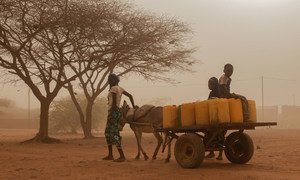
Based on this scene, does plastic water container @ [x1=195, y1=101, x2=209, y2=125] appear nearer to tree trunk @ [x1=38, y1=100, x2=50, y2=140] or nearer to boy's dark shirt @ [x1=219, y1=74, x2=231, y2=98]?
boy's dark shirt @ [x1=219, y1=74, x2=231, y2=98]

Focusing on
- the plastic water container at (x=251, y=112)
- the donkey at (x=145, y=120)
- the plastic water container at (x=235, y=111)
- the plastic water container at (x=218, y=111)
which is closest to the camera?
the plastic water container at (x=218, y=111)

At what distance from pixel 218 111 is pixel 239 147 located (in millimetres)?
1800

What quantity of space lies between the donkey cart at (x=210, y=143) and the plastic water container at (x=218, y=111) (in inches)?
5.0

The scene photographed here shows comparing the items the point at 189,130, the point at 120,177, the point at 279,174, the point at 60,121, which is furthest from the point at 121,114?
the point at 60,121

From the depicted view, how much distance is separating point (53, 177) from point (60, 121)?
3508cm

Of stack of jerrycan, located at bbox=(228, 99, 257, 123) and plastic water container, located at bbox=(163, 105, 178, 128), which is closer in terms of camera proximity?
stack of jerrycan, located at bbox=(228, 99, 257, 123)

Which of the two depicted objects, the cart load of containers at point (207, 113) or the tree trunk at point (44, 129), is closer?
the cart load of containers at point (207, 113)

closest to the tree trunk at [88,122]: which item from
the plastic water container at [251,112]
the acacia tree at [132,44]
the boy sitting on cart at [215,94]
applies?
the acacia tree at [132,44]

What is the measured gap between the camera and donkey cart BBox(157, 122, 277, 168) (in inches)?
390

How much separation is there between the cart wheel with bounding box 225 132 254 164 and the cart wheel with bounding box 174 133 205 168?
3.92ft

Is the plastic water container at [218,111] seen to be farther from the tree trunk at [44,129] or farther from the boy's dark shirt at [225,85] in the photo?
the tree trunk at [44,129]

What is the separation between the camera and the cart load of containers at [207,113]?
9781mm

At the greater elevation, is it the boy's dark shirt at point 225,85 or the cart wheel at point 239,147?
the boy's dark shirt at point 225,85

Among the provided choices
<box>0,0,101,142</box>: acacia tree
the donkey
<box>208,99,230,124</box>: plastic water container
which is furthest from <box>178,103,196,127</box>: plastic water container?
<box>0,0,101,142</box>: acacia tree
